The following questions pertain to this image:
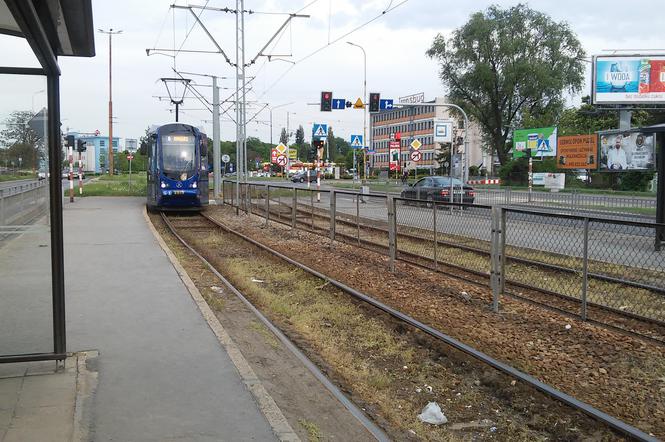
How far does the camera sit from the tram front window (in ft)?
76.8

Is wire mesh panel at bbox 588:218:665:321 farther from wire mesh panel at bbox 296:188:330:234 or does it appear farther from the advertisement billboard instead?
the advertisement billboard

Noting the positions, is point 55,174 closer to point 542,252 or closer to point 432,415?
point 432,415

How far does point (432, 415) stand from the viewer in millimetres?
5035

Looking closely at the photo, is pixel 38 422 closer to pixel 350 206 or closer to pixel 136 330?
pixel 136 330

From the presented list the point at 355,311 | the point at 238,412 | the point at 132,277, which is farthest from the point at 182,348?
the point at 132,277

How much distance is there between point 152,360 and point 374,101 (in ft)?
89.4

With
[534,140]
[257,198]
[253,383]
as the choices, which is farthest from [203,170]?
[534,140]

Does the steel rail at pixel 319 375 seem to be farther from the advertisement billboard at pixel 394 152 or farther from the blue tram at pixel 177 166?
the advertisement billboard at pixel 394 152

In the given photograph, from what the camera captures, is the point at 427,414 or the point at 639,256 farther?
the point at 639,256

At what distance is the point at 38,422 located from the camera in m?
4.06

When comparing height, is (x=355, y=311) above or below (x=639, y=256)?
below

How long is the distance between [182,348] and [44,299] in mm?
1321

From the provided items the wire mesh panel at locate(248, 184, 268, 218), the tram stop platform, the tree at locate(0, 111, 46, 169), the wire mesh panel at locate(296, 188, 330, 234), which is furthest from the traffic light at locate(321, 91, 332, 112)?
the tree at locate(0, 111, 46, 169)

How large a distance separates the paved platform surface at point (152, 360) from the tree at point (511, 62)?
55.1m
